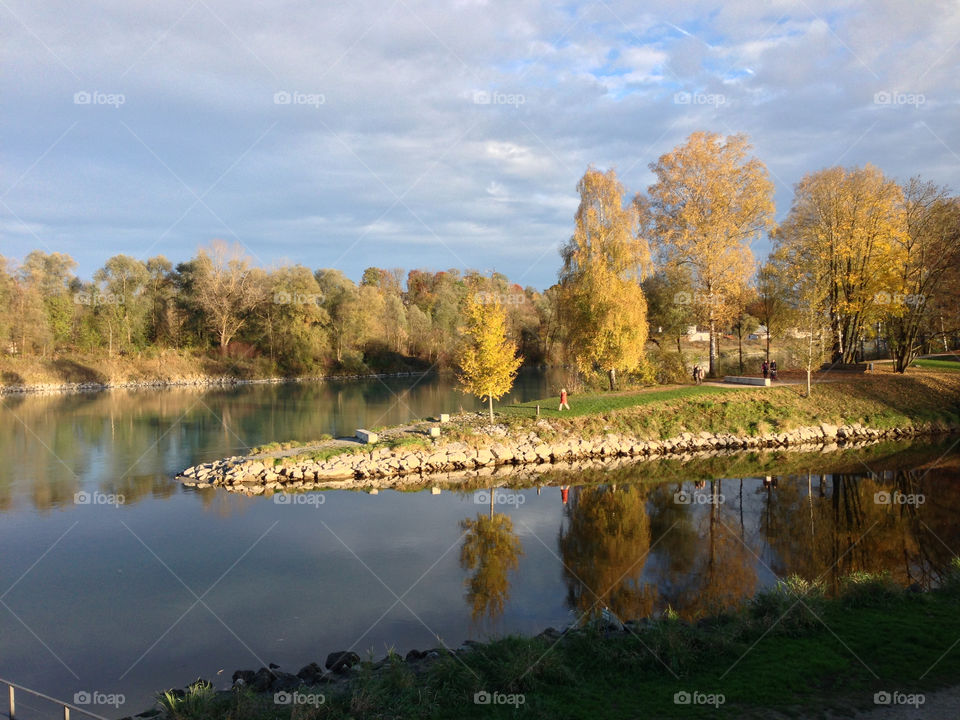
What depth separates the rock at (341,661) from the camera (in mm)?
10126

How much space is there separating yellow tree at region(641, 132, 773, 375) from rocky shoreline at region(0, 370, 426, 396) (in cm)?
4821

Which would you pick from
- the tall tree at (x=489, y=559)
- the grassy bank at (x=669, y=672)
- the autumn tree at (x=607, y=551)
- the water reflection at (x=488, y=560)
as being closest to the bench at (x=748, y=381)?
the autumn tree at (x=607, y=551)

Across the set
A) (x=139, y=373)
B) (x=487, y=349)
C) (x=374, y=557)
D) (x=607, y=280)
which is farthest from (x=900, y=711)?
(x=139, y=373)

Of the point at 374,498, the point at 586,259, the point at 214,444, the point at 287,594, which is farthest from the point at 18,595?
the point at 586,259

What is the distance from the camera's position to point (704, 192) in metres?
37.4

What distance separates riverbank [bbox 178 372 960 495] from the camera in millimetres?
25188

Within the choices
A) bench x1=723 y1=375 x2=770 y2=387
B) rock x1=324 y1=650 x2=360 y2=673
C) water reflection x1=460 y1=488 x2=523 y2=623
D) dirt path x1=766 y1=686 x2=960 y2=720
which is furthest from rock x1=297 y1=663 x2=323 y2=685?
bench x1=723 y1=375 x2=770 y2=387

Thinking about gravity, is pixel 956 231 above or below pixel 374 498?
above

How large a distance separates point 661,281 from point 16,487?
35926mm

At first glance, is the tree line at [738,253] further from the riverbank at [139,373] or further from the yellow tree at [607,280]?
the riverbank at [139,373]

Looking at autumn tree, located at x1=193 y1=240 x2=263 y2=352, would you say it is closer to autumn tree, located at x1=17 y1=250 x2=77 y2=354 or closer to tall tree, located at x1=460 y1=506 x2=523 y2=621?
autumn tree, located at x1=17 y1=250 x2=77 y2=354

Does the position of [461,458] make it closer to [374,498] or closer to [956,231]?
[374,498]

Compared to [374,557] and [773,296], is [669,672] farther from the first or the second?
[773,296]

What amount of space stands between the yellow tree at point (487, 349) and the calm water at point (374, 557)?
6944 mm
